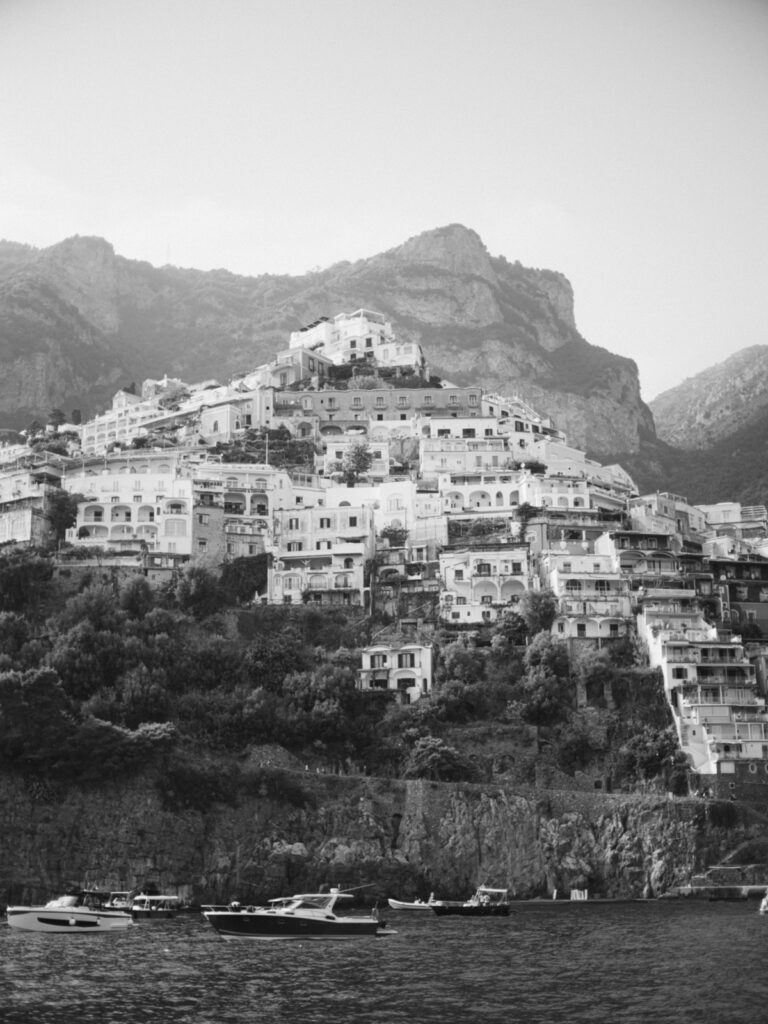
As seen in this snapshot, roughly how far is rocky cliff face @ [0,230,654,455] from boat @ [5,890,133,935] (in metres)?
97.1

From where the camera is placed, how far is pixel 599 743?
225 feet

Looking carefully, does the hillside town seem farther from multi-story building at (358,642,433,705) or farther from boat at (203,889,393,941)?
boat at (203,889,393,941)

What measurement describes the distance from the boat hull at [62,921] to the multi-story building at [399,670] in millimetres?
23891

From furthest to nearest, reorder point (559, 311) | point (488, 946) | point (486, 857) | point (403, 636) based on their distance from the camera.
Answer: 1. point (559, 311)
2. point (403, 636)
3. point (486, 857)
4. point (488, 946)

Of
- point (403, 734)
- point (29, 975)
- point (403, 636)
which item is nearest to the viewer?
point (29, 975)

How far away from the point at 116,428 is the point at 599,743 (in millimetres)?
58546

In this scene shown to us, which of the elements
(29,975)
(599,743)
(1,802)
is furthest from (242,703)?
(29,975)

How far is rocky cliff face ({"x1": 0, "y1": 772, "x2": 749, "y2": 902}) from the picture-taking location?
5994 cm

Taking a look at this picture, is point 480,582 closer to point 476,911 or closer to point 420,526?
point 420,526

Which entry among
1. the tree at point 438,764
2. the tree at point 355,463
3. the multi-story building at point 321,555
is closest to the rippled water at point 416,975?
the tree at point 438,764

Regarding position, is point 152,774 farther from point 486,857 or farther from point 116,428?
point 116,428

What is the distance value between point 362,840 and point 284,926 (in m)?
14.1

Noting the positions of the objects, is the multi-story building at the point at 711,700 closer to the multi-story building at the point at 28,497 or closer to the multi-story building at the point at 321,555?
the multi-story building at the point at 321,555

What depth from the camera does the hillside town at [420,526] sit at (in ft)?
240
